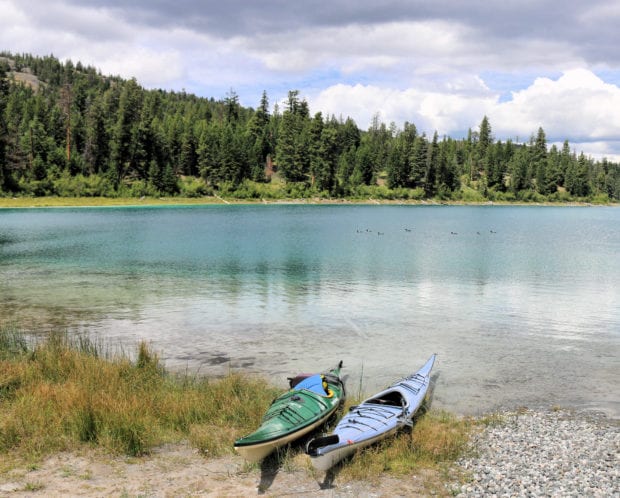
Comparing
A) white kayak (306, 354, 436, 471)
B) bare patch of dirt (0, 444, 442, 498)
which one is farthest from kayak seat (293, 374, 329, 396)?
bare patch of dirt (0, 444, 442, 498)

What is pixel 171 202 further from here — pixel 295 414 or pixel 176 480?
pixel 176 480

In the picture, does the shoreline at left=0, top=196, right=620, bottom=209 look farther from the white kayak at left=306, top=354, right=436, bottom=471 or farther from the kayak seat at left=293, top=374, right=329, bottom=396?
the white kayak at left=306, top=354, right=436, bottom=471

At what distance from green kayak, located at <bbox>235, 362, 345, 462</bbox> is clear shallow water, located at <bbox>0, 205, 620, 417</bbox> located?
2.92 m

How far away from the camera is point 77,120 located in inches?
5856

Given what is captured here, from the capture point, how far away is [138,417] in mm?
10938

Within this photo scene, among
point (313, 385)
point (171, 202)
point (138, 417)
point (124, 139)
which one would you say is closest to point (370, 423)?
point (313, 385)

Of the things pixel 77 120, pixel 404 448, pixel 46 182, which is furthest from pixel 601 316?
pixel 77 120

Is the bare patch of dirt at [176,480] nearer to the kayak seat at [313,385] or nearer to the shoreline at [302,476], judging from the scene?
the shoreline at [302,476]

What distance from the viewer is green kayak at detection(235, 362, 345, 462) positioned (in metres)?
9.44

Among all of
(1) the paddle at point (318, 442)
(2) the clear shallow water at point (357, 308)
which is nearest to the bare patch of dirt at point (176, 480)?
(1) the paddle at point (318, 442)

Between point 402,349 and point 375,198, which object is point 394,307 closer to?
point 402,349

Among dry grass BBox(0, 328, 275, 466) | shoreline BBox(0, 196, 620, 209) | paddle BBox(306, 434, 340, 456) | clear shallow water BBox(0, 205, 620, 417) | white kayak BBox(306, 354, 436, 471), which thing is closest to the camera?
paddle BBox(306, 434, 340, 456)

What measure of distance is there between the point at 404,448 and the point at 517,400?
5.64 m

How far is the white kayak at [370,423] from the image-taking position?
9.32m
